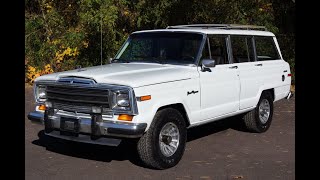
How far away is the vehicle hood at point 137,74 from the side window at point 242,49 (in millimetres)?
1395

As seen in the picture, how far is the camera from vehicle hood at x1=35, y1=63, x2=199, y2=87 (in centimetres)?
534

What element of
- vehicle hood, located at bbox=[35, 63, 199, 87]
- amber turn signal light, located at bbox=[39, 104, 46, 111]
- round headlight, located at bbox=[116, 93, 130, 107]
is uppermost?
vehicle hood, located at bbox=[35, 63, 199, 87]

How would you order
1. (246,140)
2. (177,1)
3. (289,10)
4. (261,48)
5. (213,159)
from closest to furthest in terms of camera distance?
1. (213,159)
2. (246,140)
3. (261,48)
4. (177,1)
5. (289,10)

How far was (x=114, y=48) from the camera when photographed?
576 inches

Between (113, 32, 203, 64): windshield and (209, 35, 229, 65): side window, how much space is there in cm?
33

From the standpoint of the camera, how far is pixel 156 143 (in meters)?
5.58

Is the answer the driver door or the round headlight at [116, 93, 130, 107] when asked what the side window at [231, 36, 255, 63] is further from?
the round headlight at [116, 93, 130, 107]

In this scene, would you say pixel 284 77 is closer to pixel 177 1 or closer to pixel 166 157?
pixel 166 157

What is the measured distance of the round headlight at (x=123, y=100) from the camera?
5.30m

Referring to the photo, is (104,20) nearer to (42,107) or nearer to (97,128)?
(42,107)

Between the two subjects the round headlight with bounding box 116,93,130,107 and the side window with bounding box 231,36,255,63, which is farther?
the side window with bounding box 231,36,255,63

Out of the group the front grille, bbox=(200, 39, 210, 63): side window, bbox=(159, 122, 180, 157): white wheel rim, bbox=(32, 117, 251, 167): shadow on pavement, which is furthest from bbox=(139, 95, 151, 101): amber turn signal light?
bbox=(200, 39, 210, 63): side window
